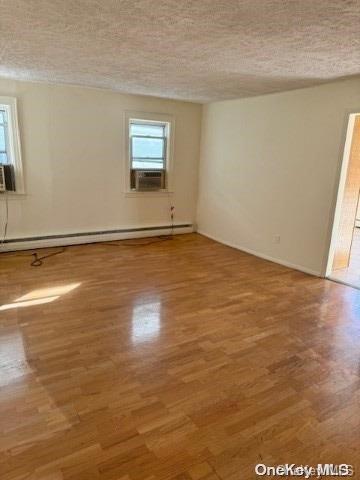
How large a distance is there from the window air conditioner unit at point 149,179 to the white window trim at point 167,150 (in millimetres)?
92

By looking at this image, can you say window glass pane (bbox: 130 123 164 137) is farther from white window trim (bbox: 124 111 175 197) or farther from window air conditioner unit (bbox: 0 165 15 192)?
window air conditioner unit (bbox: 0 165 15 192)

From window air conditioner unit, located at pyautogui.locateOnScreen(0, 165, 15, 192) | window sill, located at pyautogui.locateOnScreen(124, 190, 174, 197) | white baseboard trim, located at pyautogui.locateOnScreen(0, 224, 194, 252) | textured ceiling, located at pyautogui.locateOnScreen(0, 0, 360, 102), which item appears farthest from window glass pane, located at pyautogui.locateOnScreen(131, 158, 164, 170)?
window air conditioner unit, located at pyautogui.locateOnScreen(0, 165, 15, 192)

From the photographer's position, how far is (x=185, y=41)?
2.59 m

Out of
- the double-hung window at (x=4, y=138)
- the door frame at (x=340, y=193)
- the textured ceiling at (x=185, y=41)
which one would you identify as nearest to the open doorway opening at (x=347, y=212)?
the door frame at (x=340, y=193)

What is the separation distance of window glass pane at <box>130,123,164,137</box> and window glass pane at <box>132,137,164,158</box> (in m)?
0.08

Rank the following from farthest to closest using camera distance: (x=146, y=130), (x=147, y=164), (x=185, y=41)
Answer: (x=147, y=164) → (x=146, y=130) → (x=185, y=41)

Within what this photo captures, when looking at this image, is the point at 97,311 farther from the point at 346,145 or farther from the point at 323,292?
the point at 346,145

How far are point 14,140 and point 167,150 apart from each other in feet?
7.97

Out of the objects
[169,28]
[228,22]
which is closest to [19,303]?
[169,28]

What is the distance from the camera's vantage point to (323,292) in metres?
3.74

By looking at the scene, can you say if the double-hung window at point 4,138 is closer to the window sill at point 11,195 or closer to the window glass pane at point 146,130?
the window sill at point 11,195

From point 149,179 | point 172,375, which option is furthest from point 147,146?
point 172,375

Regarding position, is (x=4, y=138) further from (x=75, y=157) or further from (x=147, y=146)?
(x=147, y=146)

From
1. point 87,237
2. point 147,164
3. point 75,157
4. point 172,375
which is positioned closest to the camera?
point 172,375
